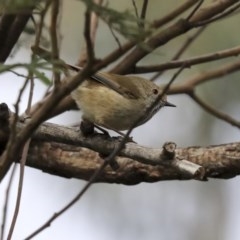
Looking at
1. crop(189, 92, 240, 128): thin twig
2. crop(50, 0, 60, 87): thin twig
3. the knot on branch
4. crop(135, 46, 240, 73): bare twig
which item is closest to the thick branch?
the knot on branch

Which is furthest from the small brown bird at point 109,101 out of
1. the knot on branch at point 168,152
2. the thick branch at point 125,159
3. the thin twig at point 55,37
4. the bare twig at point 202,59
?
the thin twig at point 55,37

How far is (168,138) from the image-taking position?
7.14 m

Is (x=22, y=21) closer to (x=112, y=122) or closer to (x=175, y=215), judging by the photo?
(x=112, y=122)

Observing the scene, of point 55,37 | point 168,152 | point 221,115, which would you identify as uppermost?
point 221,115

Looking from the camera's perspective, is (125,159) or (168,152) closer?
(168,152)

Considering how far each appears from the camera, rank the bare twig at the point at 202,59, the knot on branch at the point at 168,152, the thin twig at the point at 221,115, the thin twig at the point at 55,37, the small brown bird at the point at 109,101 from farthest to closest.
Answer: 1. the small brown bird at the point at 109,101
2. the thin twig at the point at 221,115
3. the bare twig at the point at 202,59
4. the knot on branch at the point at 168,152
5. the thin twig at the point at 55,37

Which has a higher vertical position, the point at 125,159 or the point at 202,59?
the point at 202,59

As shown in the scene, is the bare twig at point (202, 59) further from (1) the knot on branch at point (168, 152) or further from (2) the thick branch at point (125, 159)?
(1) the knot on branch at point (168, 152)

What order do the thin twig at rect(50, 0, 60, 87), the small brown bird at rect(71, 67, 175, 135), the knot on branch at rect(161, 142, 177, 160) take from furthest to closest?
the small brown bird at rect(71, 67, 175, 135) < the knot on branch at rect(161, 142, 177, 160) < the thin twig at rect(50, 0, 60, 87)

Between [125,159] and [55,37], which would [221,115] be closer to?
[125,159]

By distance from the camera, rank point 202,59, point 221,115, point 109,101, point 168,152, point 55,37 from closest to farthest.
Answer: point 55,37 → point 168,152 → point 202,59 → point 221,115 → point 109,101

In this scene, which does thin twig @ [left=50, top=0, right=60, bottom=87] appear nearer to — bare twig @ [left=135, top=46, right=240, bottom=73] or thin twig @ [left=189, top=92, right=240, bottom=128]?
bare twig @ [left=135, top=46, right=240, bottom=73]

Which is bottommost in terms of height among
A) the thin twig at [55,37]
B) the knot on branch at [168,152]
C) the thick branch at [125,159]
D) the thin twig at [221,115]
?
the thin twig at [55,37]

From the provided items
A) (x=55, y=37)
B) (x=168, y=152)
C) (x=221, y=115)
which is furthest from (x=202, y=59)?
(x=55, y=37)
